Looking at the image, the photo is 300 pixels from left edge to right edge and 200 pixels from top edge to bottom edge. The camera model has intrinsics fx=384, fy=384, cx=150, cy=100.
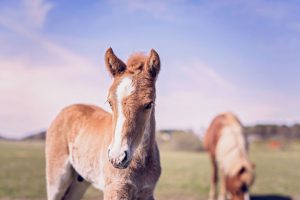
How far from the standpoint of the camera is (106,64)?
3953mm

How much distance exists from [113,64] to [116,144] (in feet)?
3.20

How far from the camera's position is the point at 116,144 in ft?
10.7

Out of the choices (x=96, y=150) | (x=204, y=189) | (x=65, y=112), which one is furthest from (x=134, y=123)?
(x=204, y=189)

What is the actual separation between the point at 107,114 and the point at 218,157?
556 cm

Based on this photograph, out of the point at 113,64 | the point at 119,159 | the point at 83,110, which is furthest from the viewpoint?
the point at 83,110

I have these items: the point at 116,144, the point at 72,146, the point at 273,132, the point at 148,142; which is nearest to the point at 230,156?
the point at 72,146

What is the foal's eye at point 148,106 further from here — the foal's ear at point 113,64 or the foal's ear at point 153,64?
the foal's ear at point 113,64

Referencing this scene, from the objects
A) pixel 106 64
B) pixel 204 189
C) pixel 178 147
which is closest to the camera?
pixel 106 64

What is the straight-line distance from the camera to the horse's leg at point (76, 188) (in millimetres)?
5188

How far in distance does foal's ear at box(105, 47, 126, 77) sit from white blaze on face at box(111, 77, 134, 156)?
27cm

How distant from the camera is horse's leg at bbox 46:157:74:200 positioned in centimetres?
501

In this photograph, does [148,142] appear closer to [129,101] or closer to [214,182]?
[129,101]

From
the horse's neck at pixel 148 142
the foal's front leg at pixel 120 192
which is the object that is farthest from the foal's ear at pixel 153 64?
the foal's front leg at pixel 120 192

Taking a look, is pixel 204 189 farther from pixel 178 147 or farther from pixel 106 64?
pixel 178 147
